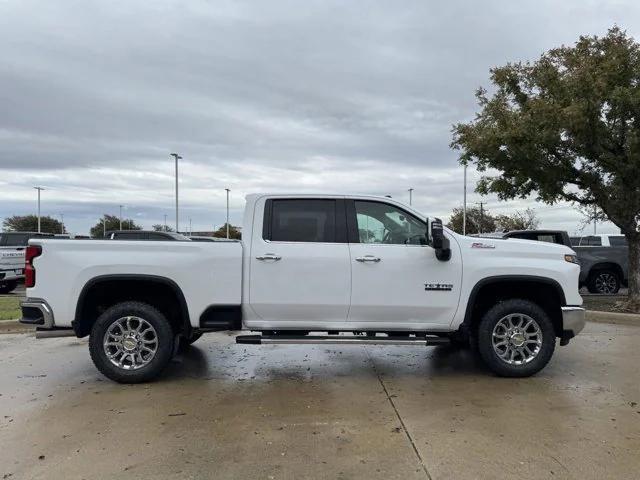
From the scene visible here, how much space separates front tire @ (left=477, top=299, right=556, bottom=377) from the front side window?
1.10 metres

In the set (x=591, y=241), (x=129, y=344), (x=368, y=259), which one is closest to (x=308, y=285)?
(x=368, y=259)

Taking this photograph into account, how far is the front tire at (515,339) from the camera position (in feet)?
18.4

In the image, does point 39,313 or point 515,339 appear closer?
point 39,313

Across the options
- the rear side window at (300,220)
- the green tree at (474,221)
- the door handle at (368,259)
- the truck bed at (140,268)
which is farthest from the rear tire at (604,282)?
the green tree at (474,221)

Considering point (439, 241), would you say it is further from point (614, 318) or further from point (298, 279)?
point (614, 318)

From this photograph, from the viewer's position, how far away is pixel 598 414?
4547 mm

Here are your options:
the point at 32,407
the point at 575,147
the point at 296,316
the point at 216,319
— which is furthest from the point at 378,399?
the point at 575,147

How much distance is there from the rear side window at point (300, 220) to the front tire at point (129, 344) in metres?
1.43

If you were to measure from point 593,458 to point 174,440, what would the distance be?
2.95 m

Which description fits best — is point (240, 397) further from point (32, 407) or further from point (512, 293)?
point (512, 293)

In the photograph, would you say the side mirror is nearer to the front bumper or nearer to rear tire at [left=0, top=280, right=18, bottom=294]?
the front bumper

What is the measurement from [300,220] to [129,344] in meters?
2.14

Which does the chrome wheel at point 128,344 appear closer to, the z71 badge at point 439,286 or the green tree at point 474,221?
the z71 badge at point 439,286

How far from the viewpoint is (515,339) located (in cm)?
564
